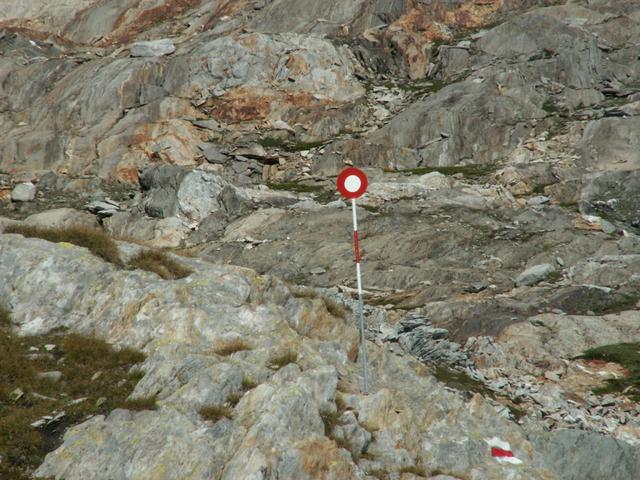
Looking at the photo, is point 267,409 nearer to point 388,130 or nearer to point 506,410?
point 506,410

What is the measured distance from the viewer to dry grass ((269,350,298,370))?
465 inches

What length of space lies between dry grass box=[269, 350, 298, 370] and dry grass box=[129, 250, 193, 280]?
4.02 metres

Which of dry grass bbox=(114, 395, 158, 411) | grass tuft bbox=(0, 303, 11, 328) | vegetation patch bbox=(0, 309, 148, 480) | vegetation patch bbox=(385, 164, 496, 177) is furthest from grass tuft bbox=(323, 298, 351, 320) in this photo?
vegetation patch bbox=(385, 164, 496, 177)

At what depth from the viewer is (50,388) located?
1064 centimetres

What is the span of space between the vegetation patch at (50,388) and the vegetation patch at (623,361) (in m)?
14.7

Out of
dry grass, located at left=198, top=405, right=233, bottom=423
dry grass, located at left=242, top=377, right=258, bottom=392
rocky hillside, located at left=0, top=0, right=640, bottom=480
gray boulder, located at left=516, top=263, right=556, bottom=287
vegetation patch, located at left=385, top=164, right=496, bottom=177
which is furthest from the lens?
vegetation patch, located at left=385, top=164, right=496, bottom=177

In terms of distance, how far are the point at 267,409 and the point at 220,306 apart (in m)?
4.05

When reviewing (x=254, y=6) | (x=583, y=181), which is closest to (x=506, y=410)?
(x=583, y=181)

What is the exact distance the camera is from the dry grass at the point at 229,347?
39.2 ft

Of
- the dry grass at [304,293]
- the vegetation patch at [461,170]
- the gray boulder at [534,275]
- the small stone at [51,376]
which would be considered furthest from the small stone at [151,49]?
the small stone at [51,376]

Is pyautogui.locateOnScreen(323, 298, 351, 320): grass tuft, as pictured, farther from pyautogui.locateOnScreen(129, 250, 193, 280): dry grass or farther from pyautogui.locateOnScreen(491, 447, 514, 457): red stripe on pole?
pyautogui.locateOnScreen(491, 447, 514, 457): red stripe on pole

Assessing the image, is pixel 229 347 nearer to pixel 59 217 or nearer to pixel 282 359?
pixel 282 359

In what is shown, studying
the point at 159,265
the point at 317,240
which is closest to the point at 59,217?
the point at 317,240

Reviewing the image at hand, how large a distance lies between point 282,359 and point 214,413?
230cm
